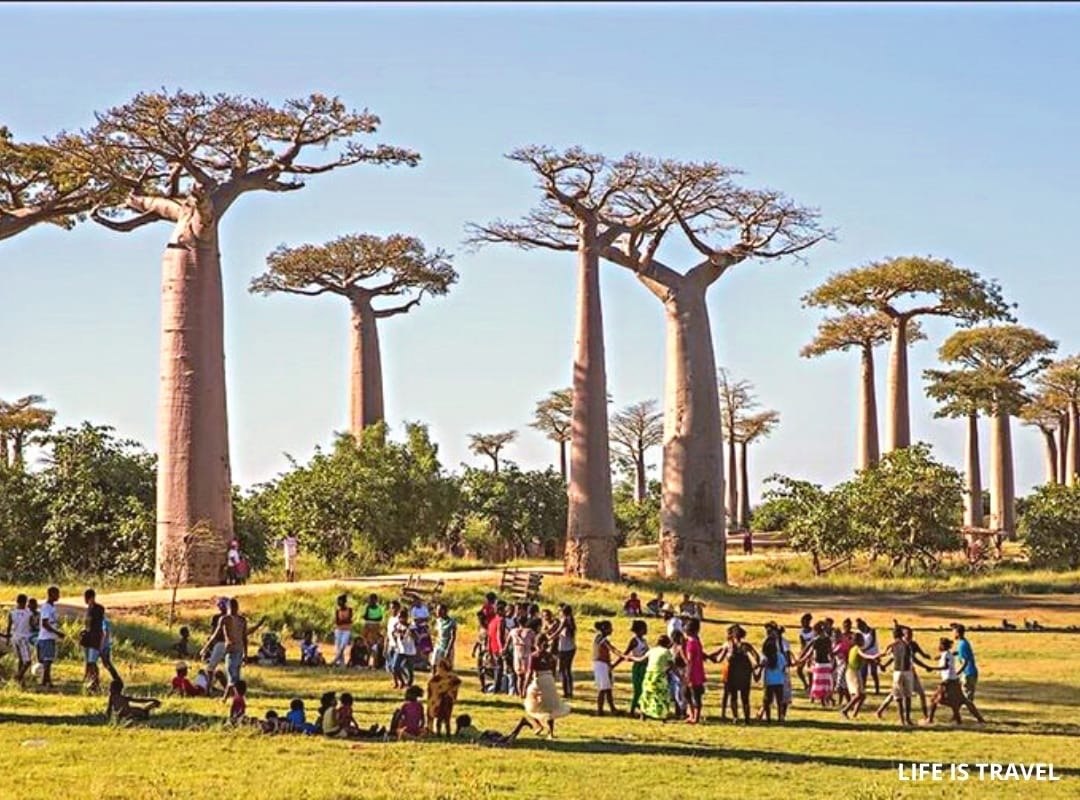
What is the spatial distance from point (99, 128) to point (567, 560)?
1084 centimetres

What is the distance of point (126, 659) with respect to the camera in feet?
54.5

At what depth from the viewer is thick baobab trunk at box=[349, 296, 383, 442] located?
3781cm

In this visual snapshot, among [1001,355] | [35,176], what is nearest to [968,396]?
[1001,355]

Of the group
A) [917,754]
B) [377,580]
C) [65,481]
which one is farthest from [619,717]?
[65,481]

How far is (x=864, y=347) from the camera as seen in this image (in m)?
39.0

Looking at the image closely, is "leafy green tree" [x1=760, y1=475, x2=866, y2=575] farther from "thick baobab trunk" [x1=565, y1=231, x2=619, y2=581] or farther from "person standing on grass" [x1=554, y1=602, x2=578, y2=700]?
"person standing on grass" [x1=554, y1=602, x2=578, y2=700]

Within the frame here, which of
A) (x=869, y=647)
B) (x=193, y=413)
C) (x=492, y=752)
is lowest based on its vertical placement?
(x=492, y=752)

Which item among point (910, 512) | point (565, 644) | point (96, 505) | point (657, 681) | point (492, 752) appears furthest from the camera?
point (910, 512)

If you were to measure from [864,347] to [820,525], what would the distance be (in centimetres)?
796

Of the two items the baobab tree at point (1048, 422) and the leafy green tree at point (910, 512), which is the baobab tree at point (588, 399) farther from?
the baobab tree at point (1048, 422)

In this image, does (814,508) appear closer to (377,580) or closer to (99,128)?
(377,580)

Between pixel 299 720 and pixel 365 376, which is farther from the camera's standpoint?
pixel 365 376

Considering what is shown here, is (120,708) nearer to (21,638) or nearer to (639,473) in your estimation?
(21,638)

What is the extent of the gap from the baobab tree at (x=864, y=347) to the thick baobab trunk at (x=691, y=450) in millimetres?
9233
